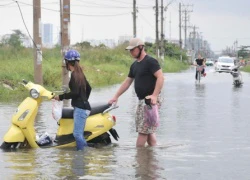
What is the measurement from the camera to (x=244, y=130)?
13.4 metres

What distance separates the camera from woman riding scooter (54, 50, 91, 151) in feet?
32.9

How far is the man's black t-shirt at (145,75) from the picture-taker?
31.8ft

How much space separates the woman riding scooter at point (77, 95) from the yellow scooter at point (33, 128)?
33 cm

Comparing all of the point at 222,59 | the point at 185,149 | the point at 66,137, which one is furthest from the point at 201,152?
the point at 222,59

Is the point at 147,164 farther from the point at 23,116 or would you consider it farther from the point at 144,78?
the point at 23,116

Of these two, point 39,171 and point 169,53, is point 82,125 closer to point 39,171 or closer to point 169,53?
point 39,171

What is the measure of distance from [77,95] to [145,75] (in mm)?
1083

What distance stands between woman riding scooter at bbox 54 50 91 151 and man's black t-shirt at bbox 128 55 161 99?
83 centimetres

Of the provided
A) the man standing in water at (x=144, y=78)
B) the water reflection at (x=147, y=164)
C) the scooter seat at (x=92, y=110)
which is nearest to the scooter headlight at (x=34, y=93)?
the scooter seat at (x=92, y=110)

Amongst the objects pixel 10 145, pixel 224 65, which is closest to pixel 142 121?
pixel 10 145

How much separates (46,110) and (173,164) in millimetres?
8877

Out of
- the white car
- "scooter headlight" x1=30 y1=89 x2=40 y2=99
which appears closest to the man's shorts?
"scooter headlight" x1=30 y1=89 x2=40 y2=99

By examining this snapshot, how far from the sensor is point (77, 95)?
10023 mm

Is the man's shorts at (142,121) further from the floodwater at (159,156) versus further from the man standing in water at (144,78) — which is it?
the floodwater at (159,156)
